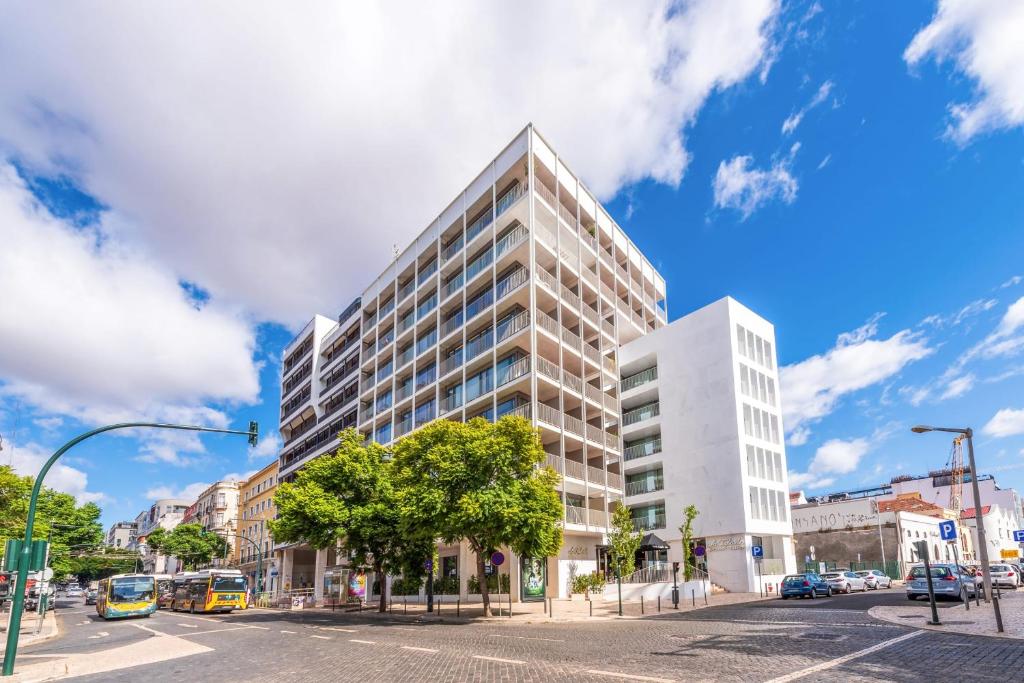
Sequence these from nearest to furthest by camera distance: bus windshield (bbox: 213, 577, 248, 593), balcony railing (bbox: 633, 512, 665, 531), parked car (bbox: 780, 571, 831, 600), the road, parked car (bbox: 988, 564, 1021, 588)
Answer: the road
parked car (bbox: 780, 571, 831, 600)
parked car (bbox: 988, 564, 1021, 588)
bus windshield (bbox: 213, 577, 248, 593)
balcony railing (bbox: 633, 512, 665, 531)

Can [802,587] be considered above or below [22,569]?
below

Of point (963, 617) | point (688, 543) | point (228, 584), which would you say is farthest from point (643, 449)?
point (228, 584)

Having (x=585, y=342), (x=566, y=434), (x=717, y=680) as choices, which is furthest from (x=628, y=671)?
(x=585, y=342)

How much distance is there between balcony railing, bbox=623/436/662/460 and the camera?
46062mm

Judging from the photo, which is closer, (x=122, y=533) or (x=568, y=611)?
(x=568, y=611)

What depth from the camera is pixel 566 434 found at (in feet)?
128

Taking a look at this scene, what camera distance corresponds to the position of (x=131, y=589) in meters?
39.5

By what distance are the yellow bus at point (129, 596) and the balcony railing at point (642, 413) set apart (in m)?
33.2

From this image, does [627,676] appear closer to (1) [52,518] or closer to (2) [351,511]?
(2) [351,511]

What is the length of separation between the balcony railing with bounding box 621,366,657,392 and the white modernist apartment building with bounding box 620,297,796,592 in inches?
3.7

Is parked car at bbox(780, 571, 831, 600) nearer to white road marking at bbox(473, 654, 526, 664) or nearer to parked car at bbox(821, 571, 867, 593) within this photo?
parked car at bbox(821, 571, 867, 593)

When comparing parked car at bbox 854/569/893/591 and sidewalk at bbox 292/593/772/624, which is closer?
sidewalk at bbox 292/593/772/624

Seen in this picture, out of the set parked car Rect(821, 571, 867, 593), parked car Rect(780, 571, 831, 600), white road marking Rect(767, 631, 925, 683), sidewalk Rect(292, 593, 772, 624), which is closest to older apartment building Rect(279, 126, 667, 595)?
sidewalk Rect(292, 593, 772, 624)

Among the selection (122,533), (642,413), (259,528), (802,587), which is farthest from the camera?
(122,533)
